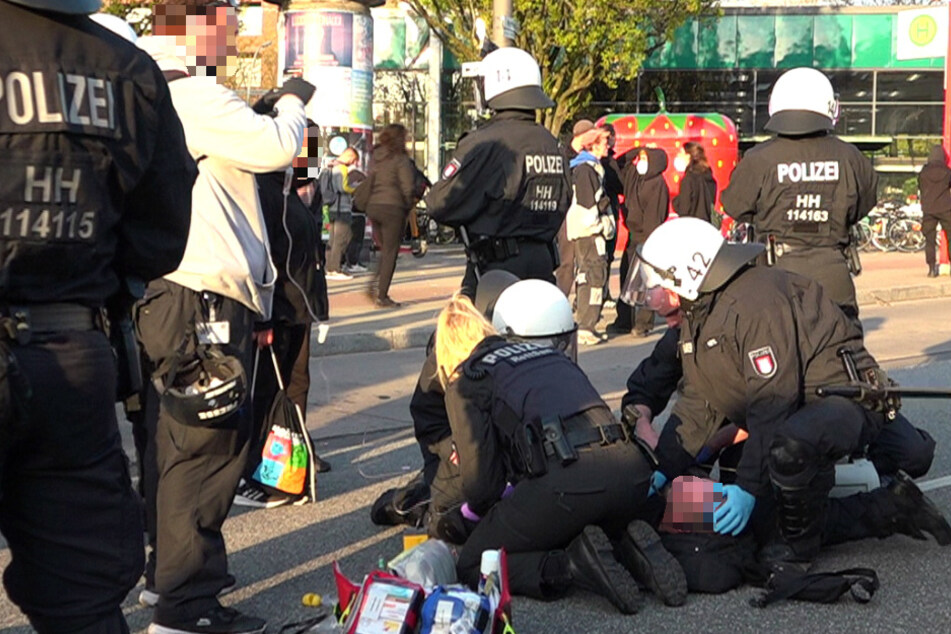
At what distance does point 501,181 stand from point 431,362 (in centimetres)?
154

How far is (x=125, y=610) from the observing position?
4.83 meters

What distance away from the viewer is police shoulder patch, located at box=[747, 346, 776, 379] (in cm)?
512

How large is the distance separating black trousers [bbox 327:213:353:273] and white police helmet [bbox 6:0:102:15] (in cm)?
1542

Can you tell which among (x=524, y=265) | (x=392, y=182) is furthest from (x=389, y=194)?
(x=524, y=265)

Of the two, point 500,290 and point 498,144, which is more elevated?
point 498,144

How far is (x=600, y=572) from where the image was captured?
4660mm

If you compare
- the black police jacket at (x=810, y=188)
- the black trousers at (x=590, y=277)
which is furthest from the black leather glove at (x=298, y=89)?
the black trousers at (x=590, y=277)

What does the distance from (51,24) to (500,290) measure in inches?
144

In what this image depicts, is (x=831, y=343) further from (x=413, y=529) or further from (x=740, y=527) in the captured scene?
(x=413, y=529)

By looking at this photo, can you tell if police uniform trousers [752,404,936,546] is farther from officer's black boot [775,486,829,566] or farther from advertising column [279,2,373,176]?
advertising column [279,2,373,176]

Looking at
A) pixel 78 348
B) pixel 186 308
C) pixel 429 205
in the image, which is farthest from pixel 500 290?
pixel 78 348

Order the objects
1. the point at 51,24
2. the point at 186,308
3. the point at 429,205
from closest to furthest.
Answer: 1. the point at 51,24
2. the point at 186,308
3. the point at 429,205

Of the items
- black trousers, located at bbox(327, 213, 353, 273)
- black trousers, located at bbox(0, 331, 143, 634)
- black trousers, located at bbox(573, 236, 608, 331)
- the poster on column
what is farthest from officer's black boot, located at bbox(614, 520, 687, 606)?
black trousers, located at bbox(327, 213, 353, 273)

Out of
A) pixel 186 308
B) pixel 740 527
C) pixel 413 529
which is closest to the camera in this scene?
pixel 186 308
